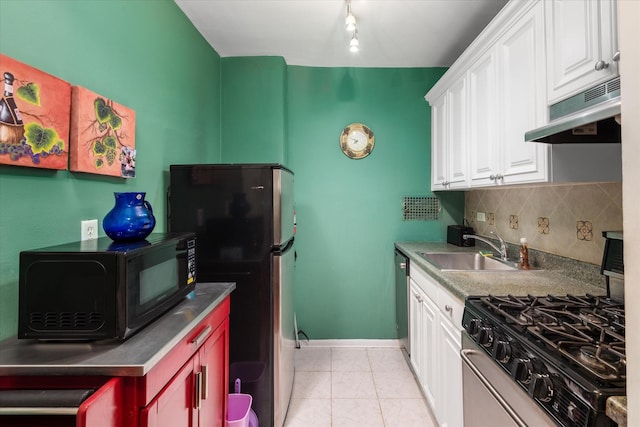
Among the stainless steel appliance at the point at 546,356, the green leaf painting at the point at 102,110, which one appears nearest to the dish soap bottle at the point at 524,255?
the stainless steel appliance at the point at 546,356

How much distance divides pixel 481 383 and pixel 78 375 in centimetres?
130

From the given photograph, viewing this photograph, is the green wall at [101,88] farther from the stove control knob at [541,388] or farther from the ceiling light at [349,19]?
the stove control knob at [541,388]

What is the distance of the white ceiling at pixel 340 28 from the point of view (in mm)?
1941

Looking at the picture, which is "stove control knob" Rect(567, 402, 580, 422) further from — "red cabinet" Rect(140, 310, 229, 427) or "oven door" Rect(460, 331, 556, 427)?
"red cabinet" Rect(140, 310, 229, 427)

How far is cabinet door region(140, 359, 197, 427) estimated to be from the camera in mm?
803

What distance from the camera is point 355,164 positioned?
2855 millimetres

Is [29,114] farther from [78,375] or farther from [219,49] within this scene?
[219,49]

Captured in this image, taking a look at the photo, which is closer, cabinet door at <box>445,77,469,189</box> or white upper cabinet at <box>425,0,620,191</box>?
white upper cabinet at <box>425,0,620,191</box>

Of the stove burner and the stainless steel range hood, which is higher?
the stainless steel range hood

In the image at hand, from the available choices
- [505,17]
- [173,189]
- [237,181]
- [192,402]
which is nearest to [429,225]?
[505,17]

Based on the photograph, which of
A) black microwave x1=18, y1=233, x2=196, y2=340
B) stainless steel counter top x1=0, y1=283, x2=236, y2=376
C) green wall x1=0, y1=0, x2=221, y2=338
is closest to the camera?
stainless steel counter top x1=0, y1=283, x2=236, y2=376

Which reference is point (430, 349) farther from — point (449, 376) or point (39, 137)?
point (39, 137)

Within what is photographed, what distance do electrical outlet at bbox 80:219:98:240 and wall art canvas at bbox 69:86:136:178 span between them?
207 millimetres

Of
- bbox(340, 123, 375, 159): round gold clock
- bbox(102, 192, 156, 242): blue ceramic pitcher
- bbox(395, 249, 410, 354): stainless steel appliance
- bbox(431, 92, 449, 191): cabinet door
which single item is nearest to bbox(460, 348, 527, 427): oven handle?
bbox(395, 249, 410, 354): stainless steel appliance
